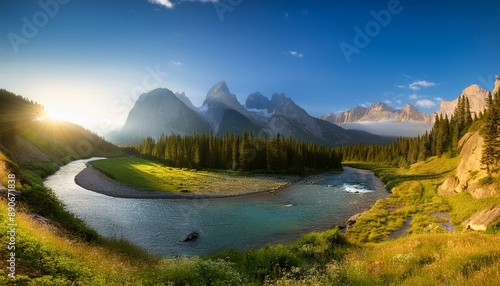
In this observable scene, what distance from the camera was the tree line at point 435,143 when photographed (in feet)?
357

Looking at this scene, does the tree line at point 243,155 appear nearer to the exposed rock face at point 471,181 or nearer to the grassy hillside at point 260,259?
the exposed rock face at point 471,181

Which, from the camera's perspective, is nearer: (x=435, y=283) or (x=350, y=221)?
(x=435, y=283)

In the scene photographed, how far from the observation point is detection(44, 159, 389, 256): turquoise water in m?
30.6

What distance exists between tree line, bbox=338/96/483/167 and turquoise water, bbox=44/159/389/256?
251 ft

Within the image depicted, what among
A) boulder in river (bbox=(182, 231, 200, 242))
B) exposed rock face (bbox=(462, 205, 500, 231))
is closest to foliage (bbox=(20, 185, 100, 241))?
boulder in river (bbox=(182, 231, 200, 242))

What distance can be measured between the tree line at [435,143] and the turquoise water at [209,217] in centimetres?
7649

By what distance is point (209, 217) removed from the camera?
40.6 meters

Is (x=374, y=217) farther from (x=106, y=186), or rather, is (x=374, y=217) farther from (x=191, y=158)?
(x=191, y=158)

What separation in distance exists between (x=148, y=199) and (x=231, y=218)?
864 inches

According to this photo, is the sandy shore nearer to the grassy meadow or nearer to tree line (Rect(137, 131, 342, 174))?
the grassy meadow

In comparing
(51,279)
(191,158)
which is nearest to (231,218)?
(51,279)

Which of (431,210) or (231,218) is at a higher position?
(431,210)

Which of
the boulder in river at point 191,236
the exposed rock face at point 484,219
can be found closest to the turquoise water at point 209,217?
the boulder in river at point 191,236

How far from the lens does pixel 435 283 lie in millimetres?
8406
